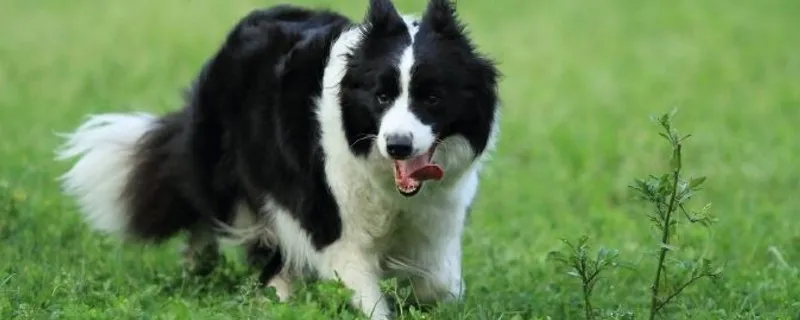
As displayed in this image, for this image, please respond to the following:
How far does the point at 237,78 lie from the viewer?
683 centimetres

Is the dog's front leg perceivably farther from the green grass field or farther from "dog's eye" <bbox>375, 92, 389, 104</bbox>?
"dog's eye" <bbox>375, 92, 389, 104</bbox>

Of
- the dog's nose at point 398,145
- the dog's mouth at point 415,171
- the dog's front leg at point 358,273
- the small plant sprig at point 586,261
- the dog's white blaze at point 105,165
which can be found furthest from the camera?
the dog's white blaze at point 105,165

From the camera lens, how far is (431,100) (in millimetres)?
5758

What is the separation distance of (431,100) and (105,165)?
235cm

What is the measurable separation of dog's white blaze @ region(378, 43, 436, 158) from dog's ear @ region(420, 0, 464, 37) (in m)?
0.27

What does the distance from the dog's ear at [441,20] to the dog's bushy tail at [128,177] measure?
5.88ft

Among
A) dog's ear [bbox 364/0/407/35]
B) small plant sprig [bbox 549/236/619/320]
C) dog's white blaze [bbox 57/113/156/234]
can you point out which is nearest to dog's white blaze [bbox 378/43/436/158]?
dog's ear [bbox 364/0/407/35]

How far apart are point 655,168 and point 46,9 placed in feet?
28.9

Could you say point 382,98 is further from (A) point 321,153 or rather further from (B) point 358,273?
(B) point 358,273

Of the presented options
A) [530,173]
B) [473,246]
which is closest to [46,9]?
[530,173]

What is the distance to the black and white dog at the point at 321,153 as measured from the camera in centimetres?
586

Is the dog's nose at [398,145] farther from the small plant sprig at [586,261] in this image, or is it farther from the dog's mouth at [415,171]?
the small plant sprig at [586,261]

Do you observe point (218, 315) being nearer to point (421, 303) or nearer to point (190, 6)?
point (421, 303)

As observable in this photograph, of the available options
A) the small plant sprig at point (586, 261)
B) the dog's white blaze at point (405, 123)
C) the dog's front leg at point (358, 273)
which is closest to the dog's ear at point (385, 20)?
the dog's white blaze at point (405, 123)
